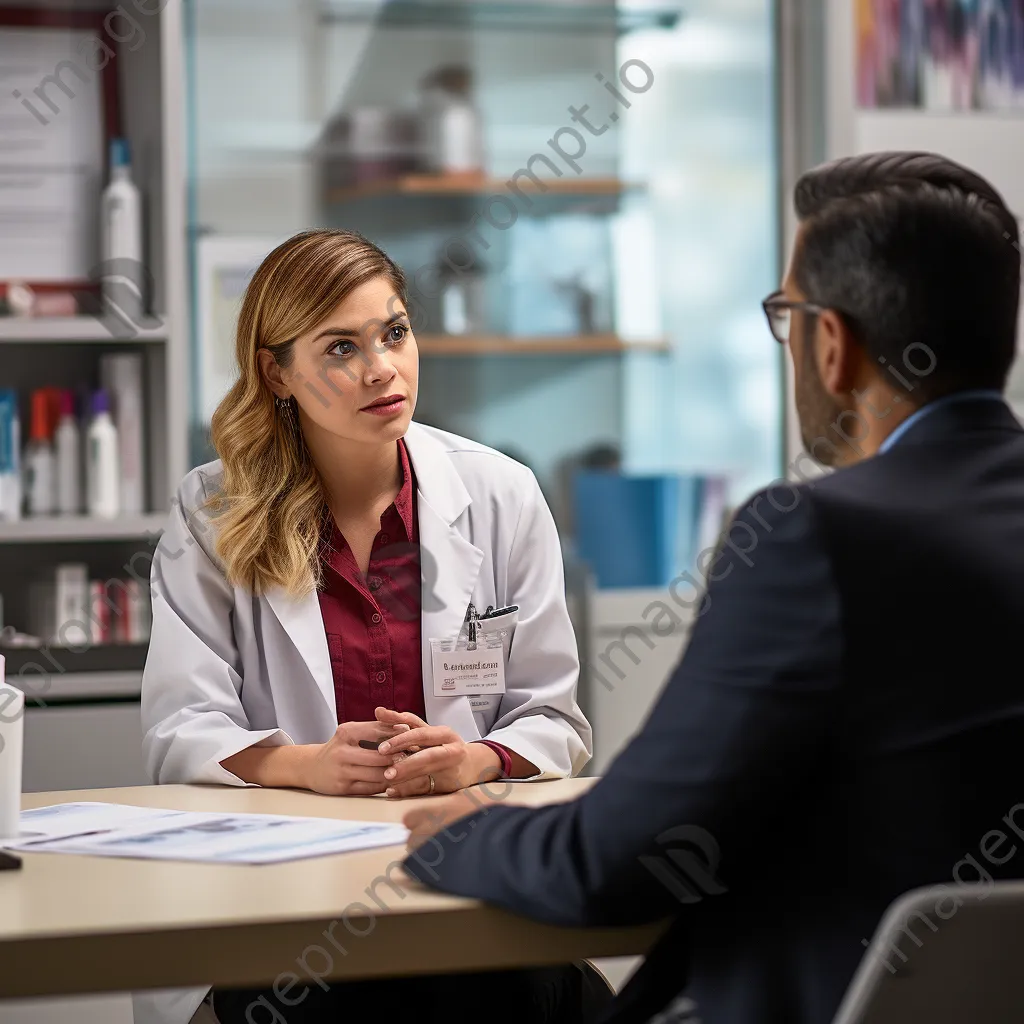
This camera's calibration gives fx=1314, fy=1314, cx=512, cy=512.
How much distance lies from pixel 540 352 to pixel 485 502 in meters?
1.46

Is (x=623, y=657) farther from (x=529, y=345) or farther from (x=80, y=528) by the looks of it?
(x=80, y=528)

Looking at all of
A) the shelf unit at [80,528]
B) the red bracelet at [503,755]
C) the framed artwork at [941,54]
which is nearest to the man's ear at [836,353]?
the red bracelet at [503,755]

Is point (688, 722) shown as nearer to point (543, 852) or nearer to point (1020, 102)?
point (543, 852)

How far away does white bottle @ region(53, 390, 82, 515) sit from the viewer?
9.55ft

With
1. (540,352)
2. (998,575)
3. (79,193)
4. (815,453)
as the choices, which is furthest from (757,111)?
(998,575)

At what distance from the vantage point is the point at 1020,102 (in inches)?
→ 143

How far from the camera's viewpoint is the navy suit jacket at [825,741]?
0.94 metres

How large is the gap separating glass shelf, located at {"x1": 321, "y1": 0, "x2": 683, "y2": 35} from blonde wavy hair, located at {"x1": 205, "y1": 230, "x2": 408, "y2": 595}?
1533 mm

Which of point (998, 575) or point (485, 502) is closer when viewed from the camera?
point (998, 575)

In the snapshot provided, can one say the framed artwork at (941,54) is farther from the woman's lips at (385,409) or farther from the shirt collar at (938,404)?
the shirt collar at (938,404)

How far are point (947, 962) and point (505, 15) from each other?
299 centimetres

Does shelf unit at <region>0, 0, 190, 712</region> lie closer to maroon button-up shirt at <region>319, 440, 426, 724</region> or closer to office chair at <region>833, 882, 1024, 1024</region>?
maroon button-up shirt at <region>319, 440, 426, 724</region>

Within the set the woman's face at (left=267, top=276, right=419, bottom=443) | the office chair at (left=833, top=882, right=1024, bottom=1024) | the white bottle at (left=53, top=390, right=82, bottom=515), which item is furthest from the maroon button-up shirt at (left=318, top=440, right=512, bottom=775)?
the white bottle at (left=53, top=390, right=82, bottom=515)

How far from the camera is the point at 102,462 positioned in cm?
289
